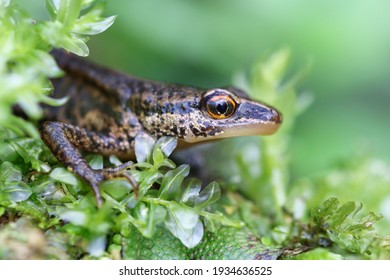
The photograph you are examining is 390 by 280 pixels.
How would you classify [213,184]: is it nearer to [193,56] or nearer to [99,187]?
[99,187]

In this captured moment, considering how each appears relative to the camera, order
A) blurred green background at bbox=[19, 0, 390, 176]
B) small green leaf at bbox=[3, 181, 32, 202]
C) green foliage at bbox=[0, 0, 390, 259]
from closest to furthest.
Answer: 1. green foliage at bbox=[0, 0, 390, 259]
2. small green leaf at bbox=[3, 181, 32, 202]
3. blurred green background at bbox=[19, 0, 390, 176]

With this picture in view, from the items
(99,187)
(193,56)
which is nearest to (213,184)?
(99,187)

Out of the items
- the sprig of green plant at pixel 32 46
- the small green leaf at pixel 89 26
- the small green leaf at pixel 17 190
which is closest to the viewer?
the sprig of green plant at pixel 32 46

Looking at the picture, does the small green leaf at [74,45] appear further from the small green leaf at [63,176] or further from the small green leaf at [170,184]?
the small green leaf at [170,184]

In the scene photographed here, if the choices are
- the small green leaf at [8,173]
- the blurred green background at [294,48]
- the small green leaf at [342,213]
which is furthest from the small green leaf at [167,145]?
the blurred green background at [294,48]

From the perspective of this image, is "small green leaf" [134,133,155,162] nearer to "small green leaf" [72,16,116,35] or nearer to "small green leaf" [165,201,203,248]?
"small green leaf" [165,201,203,248]

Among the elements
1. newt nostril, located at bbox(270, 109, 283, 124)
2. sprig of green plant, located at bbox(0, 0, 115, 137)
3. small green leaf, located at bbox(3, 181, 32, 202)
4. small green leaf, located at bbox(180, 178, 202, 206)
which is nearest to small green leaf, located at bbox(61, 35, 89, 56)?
sprig of green plant, located at bbox(0, 0, 115, 137)
